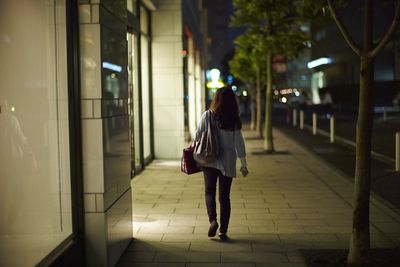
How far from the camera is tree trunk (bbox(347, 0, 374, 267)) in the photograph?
592 centimetres

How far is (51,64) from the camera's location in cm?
541

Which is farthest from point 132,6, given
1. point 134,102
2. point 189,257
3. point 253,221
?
point 189,257

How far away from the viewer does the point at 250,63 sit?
2794 cm

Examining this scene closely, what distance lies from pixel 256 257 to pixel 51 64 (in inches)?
112

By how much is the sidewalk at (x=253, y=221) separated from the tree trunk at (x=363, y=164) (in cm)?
59

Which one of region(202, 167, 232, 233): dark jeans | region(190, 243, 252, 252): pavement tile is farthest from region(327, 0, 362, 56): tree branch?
region(190, 243, 252, 252): pavement tile

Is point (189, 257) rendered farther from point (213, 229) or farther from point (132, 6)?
point (132, 6)

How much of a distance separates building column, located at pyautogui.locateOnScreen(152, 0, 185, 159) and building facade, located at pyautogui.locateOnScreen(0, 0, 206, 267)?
29.3 feet

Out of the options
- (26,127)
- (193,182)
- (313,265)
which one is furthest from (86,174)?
(193,182)

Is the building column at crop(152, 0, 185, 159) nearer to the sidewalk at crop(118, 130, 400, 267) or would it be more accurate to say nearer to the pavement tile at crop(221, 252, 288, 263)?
the sidewalk at crop(118, 130, 400, 267)

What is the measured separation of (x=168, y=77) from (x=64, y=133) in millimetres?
10454

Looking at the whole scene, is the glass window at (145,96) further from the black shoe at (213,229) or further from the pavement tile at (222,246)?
the pavement tile at (222,246)

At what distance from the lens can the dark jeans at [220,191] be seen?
23.0ft

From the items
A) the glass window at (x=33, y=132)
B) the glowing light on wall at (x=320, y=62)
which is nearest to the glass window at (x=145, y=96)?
the glass window at (x=33, y=132)
